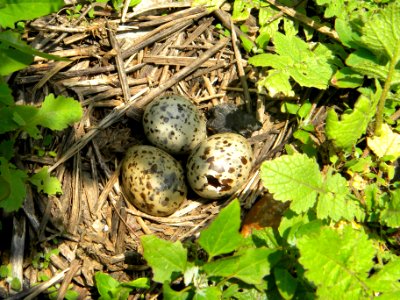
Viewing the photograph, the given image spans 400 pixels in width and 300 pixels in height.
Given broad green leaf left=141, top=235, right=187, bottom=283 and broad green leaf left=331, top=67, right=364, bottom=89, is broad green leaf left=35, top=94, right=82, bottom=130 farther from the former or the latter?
broad green leaf left=331, top=67, right=364, bottom=89

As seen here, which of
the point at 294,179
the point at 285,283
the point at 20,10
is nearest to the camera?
the point at 20,10

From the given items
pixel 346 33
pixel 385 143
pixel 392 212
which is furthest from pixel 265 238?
pixel 346 33

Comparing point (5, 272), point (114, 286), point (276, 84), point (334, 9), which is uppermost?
point (334, 9)

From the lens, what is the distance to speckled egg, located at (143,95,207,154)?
302 centimetres

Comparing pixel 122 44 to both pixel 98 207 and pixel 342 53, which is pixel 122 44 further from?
pixel 342 53

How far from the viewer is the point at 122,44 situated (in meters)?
3.18

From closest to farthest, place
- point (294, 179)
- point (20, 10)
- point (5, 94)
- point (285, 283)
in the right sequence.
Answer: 1. point (20, 10)
2. point (5, 94)
3. point (285, 283)
4. point (294, 179)

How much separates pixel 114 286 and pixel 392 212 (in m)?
1.45

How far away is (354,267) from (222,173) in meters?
0.95

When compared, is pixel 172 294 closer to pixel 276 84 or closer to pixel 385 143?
pixel 276 84

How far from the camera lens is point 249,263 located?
2.42 m

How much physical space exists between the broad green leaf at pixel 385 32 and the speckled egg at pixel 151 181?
128 centimetres

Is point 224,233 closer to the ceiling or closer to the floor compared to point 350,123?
closer to the floor

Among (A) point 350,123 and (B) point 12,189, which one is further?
(A) point 350,123
